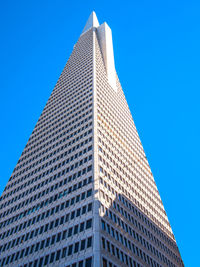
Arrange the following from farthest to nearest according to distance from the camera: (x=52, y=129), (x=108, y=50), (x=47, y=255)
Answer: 1. (x=108, y=50)
2. (x=52, y=129)
3. (x=47, y=255)

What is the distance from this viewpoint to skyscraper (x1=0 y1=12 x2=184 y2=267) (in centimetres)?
4878

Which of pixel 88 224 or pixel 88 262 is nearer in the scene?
pixel 88 262

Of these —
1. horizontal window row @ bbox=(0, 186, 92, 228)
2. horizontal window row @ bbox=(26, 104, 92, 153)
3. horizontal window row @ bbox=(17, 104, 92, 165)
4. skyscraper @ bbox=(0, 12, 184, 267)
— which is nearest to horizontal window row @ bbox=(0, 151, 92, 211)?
skyscraper @ bbox=(0, 12, 184, 267)

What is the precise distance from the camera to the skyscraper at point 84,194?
4878cm

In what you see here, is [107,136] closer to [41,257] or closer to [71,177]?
[71,177]

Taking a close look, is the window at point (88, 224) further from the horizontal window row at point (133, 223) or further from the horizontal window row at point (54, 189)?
the horizontal window row at point (54, 189)

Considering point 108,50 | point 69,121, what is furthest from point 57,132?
point 108,50

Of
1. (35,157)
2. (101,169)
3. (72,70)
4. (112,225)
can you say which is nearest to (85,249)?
(112,225)

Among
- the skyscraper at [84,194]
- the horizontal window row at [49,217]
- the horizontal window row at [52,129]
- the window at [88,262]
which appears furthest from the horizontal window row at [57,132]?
the window at [88,262]

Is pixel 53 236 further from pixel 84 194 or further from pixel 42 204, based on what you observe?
pixel 42 204

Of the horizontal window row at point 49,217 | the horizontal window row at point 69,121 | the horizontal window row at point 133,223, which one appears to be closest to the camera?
the horizontal window row at point 49,217

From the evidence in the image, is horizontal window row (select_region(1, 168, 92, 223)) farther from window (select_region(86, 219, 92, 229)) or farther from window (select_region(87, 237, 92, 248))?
window (select_region(87, 237, 92, 248))

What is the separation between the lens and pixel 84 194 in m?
54.6

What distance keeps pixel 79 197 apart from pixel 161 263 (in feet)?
88.1
